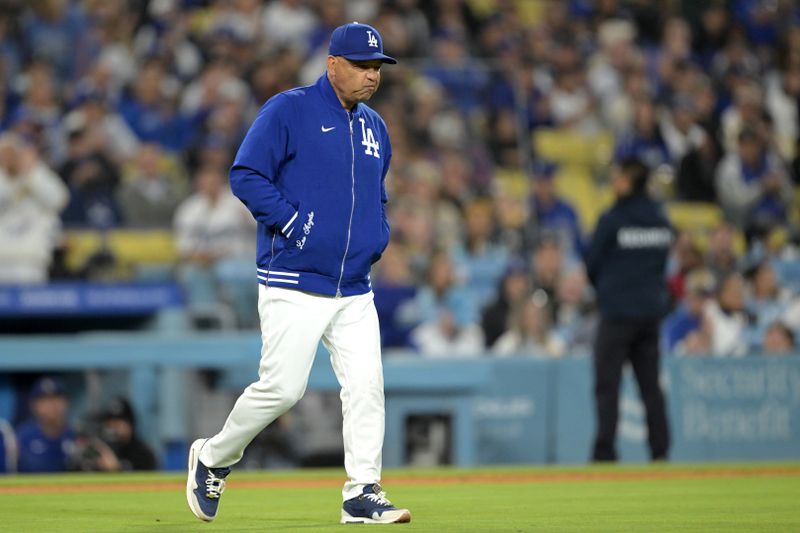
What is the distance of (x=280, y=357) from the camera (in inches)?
252

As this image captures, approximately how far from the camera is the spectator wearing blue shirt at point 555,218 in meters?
16.7

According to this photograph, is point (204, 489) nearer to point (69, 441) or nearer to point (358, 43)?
point (358, 43)

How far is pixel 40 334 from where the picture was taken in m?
13.5

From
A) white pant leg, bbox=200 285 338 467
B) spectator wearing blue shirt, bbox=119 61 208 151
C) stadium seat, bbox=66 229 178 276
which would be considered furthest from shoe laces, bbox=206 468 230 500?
spectator wearing blue shirt, bbox=119 61 208 151

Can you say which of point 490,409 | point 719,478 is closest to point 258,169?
point 719,478

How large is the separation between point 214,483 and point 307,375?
0.63 metres

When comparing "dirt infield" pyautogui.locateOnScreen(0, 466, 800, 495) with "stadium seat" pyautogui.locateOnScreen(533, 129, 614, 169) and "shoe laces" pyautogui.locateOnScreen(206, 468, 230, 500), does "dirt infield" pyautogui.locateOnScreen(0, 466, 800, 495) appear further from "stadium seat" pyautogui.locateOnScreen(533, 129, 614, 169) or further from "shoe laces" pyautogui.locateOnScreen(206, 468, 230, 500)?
"stadium seat" pyautogui.locateOnScreen(533, 129, 614, 169)

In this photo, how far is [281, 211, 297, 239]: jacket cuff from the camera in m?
6.39

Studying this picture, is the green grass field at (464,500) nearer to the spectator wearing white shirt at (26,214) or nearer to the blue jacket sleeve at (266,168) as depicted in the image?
the blue jacket sleeve at (266,168)

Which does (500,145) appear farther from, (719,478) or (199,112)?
(719,478)

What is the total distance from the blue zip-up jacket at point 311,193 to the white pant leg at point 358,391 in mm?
142

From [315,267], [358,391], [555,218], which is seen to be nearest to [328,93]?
[315,267]

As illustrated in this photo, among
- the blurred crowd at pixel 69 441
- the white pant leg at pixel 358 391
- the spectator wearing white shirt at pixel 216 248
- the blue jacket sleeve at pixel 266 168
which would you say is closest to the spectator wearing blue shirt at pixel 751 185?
the spectator wearing white shirt at pixel 216 248

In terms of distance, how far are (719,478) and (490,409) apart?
314 centimetres
